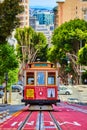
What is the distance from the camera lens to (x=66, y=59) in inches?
5108

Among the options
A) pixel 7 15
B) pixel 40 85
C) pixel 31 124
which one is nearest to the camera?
pixel 31 124

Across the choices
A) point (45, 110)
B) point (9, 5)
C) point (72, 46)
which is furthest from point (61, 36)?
point (9, 5)

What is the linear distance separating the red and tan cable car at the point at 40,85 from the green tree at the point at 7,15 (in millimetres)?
8600

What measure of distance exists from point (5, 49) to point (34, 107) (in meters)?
29.9

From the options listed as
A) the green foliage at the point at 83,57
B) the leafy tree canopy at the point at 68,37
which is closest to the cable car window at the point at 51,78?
the green foliage at the point at 83,57

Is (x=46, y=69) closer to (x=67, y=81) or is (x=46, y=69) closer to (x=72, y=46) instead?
(x=72, y=46)

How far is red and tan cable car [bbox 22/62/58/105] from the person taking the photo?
1768 inches

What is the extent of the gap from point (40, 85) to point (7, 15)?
10.2 m

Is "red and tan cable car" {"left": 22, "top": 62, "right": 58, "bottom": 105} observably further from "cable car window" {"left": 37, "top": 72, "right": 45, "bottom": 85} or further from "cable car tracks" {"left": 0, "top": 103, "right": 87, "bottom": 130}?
"cable car tracks" {"left": 0, "top": 103, "right": 87, "bottom": 130}

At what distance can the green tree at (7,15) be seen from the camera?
35656 millimetres

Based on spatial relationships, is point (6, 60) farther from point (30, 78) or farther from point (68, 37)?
point (68, 37)

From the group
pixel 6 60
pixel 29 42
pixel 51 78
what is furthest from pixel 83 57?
pixel 51 78

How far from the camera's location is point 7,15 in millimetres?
36062

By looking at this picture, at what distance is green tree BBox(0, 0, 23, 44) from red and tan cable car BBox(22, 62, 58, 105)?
8600 mm
